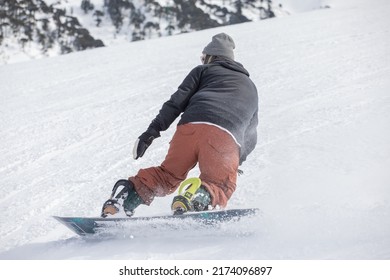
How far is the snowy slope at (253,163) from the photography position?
238cm

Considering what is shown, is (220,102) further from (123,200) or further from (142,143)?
(123,200)

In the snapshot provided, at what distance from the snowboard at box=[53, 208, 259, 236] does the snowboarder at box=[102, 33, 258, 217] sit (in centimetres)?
8

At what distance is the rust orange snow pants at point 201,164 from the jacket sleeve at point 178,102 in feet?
0.78

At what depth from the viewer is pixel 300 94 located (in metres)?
6.46

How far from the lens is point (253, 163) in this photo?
3.94 m

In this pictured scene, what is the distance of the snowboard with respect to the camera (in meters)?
2.45

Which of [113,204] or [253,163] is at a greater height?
[253,163]

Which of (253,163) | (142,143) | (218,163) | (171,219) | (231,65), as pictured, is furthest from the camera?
(253,163)

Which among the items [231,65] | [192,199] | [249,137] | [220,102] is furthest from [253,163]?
[192,199]

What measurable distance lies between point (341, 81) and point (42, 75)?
26.6ft

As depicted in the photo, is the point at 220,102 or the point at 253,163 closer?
the point at 220,102

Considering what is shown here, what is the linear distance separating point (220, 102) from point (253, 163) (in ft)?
3.99

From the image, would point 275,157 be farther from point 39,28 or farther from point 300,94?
point 39,28
